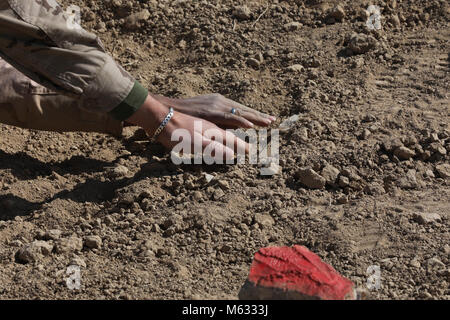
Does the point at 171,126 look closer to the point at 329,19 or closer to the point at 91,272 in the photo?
the point at 91,272

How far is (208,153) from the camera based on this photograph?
3.23m

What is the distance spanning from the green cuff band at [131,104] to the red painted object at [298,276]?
3.04 ft

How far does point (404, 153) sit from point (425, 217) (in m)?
0.37

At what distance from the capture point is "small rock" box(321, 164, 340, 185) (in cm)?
309

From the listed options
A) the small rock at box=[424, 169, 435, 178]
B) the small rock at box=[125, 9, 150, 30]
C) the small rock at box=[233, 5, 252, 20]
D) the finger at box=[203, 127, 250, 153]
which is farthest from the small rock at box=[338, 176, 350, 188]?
the small rock at box=[125, 9, 150, 30]

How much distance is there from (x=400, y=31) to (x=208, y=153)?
126 cm

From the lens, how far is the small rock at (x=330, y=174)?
10.1 ft

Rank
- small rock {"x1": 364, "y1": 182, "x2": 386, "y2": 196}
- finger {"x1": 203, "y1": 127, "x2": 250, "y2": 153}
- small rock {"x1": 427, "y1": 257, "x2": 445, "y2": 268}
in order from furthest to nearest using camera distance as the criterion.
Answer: finger {"x1": 203, "y1": 127, "x2": 250, "y2": 153} < small rock {"x1": 364, "y1": 182, "x2": 386, "y2": 196} < small rock {"x1": 427, "y1": 257, "x2": 445, "y2": 268}

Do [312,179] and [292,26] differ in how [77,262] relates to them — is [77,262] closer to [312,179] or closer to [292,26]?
[312,179]

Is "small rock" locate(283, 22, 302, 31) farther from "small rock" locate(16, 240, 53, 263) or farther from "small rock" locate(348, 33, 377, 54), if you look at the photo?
"small rock" locate(16, 240, 53, 263)

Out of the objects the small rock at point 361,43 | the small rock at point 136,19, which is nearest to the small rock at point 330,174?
the small rock at point 361,43

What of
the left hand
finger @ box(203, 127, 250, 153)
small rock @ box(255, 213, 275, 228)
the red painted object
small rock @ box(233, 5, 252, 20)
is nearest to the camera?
the red painted object

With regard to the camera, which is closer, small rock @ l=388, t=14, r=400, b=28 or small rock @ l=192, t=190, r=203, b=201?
small rock @ l=192, t=190, r=203, b=201

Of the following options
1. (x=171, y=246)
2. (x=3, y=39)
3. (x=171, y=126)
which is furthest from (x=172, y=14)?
(x=171, y=246)
